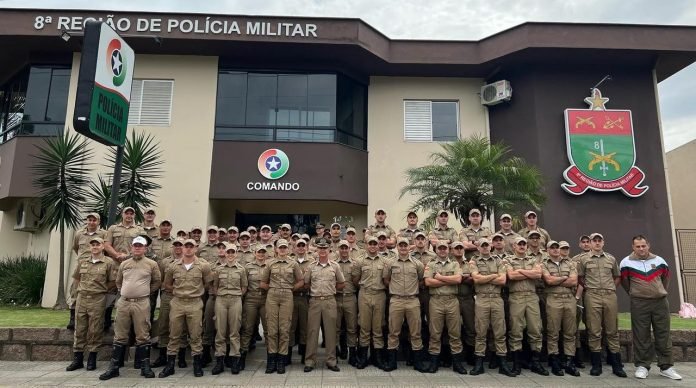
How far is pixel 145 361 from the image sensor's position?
5.88 metres

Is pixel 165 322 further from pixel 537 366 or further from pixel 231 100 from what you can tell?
pixel 231 100

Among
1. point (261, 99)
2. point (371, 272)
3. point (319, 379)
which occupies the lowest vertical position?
point (319, 379)

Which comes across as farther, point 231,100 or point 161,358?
point 231,100

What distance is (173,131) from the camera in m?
12.0

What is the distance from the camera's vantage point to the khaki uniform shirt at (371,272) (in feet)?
20.9

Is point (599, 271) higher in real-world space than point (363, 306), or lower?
higher

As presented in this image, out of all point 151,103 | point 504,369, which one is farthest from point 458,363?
point 151,103

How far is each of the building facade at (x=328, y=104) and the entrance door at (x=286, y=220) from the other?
318mm

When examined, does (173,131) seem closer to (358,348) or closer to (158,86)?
(158,86)

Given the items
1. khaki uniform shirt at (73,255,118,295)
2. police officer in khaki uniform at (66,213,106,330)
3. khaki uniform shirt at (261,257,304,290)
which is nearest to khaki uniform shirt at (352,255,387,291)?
khaki uniform shirt at (261,257,304,290)

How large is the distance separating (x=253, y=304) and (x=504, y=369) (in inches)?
141

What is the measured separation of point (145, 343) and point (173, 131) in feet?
24.2

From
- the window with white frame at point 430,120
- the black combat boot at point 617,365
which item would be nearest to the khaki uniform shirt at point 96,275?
the black combat boot at point 617,365

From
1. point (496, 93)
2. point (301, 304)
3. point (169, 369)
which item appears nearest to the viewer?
point (169, 369)
